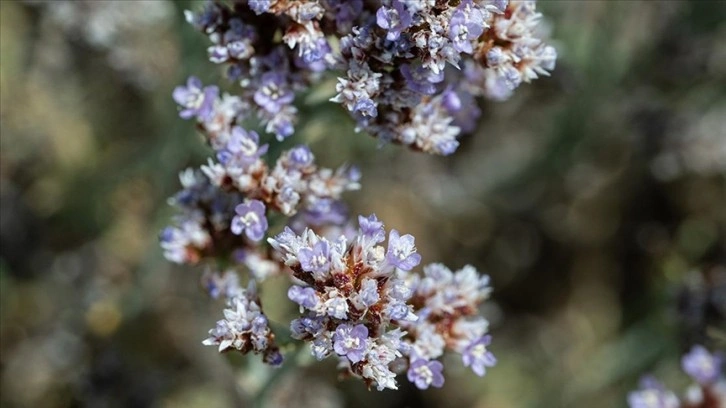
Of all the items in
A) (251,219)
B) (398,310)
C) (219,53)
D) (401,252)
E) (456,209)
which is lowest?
(398,310)

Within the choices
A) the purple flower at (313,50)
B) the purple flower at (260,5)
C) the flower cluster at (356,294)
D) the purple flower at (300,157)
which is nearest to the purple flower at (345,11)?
the purple flower at (313,50)

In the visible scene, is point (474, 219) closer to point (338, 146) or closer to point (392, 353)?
point (338, 146)

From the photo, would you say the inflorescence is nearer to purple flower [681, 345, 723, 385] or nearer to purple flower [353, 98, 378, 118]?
purple flower [353, 98, 378, 118]

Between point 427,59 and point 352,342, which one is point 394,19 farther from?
point 352,342

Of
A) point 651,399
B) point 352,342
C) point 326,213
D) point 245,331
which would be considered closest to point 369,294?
point 352,342

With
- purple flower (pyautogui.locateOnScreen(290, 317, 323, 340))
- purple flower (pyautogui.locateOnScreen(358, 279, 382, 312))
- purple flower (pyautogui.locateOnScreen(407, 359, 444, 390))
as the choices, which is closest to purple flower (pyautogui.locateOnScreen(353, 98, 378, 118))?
purple flower (pyautogui.locateOnScreen(358, 279, 382, 312))
